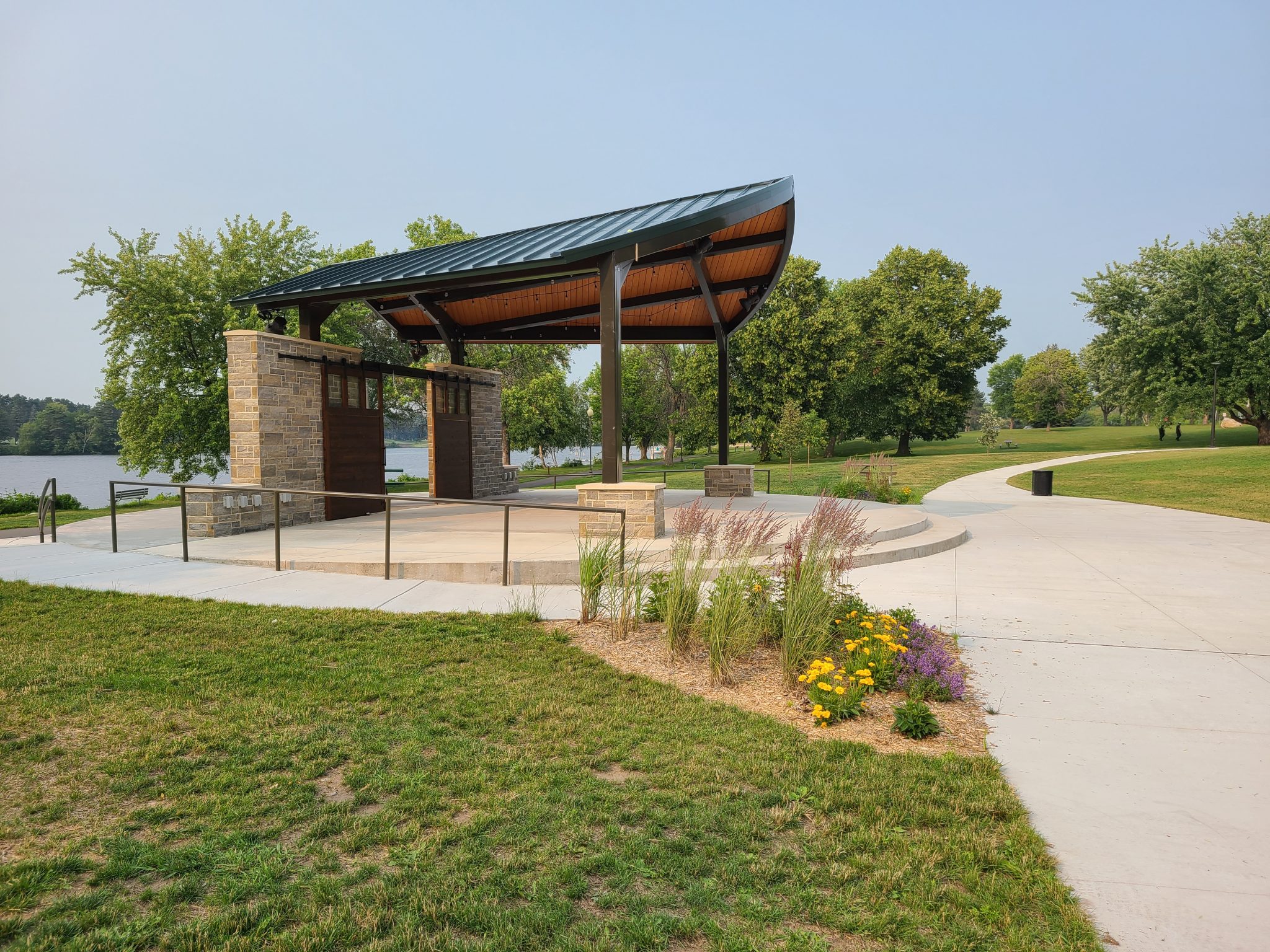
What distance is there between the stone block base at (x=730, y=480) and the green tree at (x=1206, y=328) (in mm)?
33108

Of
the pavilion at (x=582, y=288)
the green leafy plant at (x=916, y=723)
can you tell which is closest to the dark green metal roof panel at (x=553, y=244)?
the pavilion at (x=582, y=288)

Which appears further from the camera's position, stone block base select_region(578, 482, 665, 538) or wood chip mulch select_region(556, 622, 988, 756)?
stone block base select_region(578, 482, 665, 538)

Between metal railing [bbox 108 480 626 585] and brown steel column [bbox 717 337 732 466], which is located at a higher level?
brown steel column [bbox 717 337 732 466]

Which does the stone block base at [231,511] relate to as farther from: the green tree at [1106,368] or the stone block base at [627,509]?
the green tree at [1106,368]

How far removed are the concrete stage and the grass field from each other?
777cm

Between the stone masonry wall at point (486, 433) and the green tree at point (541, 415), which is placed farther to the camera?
the green tree at point (541, 415)

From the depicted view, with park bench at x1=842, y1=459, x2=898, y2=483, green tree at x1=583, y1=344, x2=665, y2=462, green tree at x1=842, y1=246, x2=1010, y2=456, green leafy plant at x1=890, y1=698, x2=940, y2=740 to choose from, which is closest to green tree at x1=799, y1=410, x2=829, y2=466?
green tree at x1=842, y1=246, x2=1010, y2=456

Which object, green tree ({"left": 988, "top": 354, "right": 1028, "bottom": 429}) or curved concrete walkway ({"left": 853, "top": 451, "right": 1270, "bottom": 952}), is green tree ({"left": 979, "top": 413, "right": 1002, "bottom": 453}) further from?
green tree ({"left": 988, "top": 354, "right": 1028, "bottom": 429})

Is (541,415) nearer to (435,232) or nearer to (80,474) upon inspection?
(435,232)

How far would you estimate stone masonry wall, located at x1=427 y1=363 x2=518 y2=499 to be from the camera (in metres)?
15.7

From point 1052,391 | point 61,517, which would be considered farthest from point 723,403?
point 1052,391

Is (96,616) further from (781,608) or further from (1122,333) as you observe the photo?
(1122,333)

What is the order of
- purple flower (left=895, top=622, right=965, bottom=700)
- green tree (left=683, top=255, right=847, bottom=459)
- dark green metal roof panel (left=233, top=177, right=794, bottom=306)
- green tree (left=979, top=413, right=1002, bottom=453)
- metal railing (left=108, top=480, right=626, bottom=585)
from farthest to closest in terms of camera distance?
green tree (left=979, top=413, right=1002, bottom=453) → green tree (left=683, top=255, right=847, bottom=459) → dark green metal roof panel (left=233, top=177, right=794, bottom=306) → metal railing (left=108, top=480, right=626, bottom=585) → purple flower (left=895, top=622, right=965, bottom=700)

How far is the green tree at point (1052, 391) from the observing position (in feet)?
248
